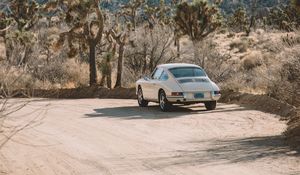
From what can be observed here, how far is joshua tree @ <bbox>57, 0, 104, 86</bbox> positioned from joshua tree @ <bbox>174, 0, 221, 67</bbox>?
1057 centimetres

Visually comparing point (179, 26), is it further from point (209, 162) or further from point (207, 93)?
point (209, 162)

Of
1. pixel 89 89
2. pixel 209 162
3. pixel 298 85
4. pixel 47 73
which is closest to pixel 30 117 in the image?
pixel 298 85

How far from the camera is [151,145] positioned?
1274 centimetres

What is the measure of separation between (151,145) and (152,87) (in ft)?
28.1

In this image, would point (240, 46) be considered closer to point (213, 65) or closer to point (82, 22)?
point (213, 65)

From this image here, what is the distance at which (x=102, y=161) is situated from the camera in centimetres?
1097

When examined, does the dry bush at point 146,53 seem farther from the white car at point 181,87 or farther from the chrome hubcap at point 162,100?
the chrome hubcap at point 162,100

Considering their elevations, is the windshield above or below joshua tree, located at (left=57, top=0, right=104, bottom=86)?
below

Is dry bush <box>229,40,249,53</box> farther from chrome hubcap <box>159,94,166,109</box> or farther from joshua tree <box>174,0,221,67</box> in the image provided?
chrome hubcap <box>159,94,166,109</box>

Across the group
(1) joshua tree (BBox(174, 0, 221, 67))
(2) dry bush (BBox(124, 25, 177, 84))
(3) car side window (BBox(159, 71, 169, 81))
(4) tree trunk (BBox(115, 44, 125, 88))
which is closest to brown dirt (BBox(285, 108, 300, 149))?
(3) car side window (BBox(159, 71, 169, 81))

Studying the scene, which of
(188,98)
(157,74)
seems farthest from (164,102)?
(157,74)

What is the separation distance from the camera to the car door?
21.0 m

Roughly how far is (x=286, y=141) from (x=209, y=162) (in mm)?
2861

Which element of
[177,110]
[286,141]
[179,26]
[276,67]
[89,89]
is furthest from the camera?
[179,26]
